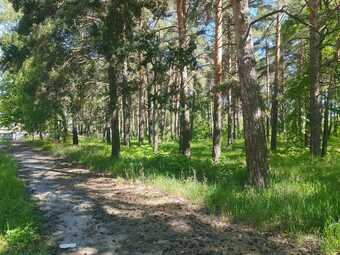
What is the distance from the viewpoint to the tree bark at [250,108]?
8258mm

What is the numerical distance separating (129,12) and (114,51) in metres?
1.53

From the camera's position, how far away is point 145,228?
6.86 m

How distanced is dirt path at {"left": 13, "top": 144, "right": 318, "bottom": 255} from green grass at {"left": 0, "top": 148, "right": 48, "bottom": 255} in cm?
27

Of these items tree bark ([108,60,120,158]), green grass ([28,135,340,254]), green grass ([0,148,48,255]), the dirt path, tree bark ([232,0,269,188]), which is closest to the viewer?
the dirt path

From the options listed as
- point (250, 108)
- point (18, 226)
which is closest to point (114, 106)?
point (250, 108)

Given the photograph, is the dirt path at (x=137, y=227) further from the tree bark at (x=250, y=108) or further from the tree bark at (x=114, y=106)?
the tree bark at (x=114, y=106)

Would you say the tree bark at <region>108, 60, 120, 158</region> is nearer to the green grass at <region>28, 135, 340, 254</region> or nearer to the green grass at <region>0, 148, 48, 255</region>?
the green grass at <region>28, 135, 340, 254</region>

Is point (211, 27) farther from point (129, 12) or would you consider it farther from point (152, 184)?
point (152, 184)

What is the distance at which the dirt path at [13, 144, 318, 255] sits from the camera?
5797 millimetres

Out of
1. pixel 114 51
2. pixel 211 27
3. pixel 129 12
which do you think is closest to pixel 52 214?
pixel 114 51

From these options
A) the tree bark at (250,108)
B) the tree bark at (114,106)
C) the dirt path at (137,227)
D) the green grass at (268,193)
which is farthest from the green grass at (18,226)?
Answer: the tree bark at (114,106)

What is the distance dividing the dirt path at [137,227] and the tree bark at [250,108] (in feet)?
5.03

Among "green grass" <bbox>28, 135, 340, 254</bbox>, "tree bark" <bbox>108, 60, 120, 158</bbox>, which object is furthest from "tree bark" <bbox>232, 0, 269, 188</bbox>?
"tree bark" <bbox>108, 60, 120, 158</bbox>

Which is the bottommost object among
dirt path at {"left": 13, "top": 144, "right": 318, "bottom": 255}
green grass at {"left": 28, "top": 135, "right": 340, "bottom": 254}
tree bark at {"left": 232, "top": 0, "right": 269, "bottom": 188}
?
dirt path at {"left": 13, "top": 144, "right": 318, "bottom": 255}
